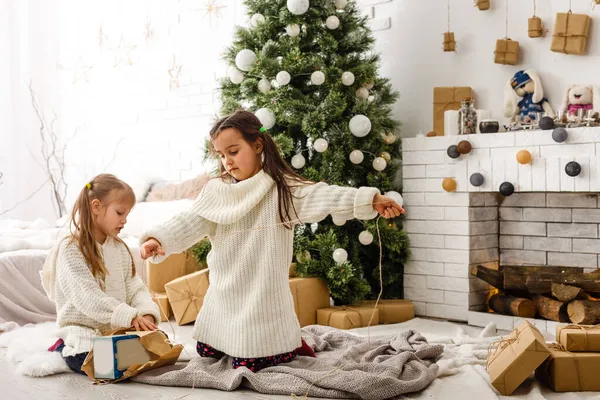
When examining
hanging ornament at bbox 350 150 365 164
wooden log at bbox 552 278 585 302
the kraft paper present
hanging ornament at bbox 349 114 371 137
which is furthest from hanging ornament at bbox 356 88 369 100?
the kraft paper present

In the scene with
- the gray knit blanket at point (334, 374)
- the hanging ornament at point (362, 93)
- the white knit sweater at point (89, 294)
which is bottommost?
the gray knit blanket at point (334, 374)

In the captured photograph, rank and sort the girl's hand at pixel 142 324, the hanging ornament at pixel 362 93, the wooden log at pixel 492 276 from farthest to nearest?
the hanging ornament at pixel 362 93 < the wooden log at pixel 492 276 < the girl's hand at pixel 142 324

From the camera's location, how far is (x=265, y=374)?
250 centimetres

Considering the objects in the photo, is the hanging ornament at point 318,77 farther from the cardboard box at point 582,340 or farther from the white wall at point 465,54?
the cardboard box at point 582,340

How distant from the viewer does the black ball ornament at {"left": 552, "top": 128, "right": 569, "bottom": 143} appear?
11.1 feet

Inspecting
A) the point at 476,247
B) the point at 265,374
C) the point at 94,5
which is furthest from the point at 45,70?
the point at 265,374

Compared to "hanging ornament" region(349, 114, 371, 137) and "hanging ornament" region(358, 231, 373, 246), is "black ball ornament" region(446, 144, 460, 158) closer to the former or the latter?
"hanging ornament" region(349, 114, 371, 137)

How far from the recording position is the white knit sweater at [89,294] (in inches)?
105

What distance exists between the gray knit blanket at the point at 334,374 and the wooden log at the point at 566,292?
922mm

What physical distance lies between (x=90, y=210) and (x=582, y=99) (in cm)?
233

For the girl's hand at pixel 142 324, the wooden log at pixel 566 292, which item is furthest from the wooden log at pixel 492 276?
the girl's hand at pixel 142 324

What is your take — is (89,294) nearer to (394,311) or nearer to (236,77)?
(236,77)

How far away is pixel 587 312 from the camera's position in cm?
333

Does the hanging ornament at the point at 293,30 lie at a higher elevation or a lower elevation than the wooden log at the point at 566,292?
higher
